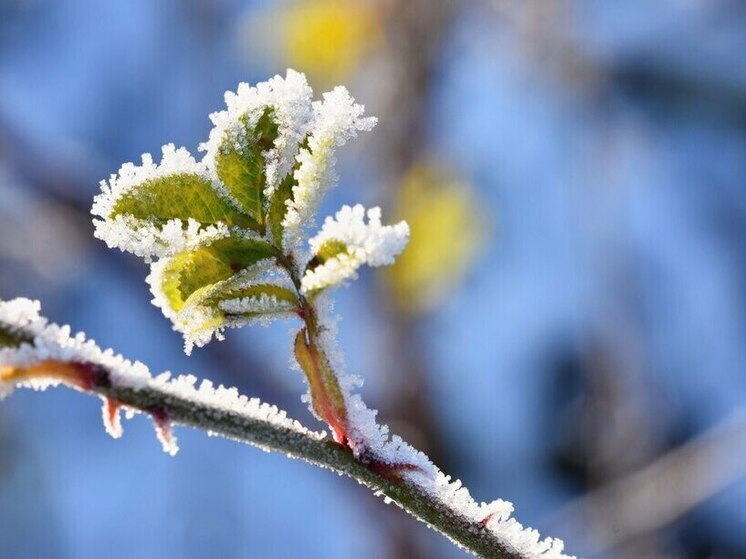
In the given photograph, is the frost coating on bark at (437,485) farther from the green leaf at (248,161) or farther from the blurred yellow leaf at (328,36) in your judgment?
the blurred yellow leaf at (328,36)

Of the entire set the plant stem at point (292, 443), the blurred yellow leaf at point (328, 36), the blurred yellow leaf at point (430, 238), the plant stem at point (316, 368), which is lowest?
the plant stem at point (292, 443)

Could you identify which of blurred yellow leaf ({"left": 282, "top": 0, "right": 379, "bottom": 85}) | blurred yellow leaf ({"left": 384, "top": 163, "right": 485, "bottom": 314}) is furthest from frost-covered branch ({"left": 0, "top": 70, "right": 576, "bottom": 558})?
blurred yellow leaf ({"left": 282, "top": 0, "right": 379, "bottom": 85})

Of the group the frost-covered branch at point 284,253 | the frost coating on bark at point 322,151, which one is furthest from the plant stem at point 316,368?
the frost coating on bark at point 322,151

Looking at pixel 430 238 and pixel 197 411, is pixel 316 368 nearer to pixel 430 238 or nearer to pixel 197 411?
pixel 197 411

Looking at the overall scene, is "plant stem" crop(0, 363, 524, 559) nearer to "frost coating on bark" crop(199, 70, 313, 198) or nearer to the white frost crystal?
the white frost crystal

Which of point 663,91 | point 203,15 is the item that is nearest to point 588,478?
point 663,91

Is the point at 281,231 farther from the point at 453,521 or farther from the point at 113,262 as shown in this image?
the point at 113,262
